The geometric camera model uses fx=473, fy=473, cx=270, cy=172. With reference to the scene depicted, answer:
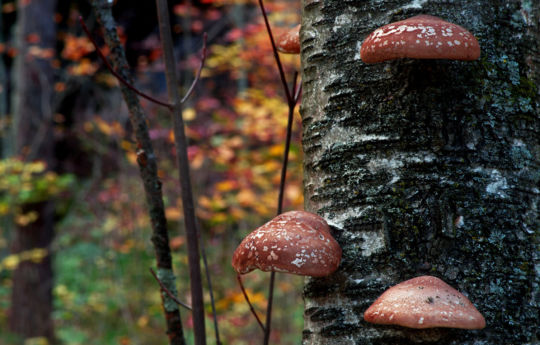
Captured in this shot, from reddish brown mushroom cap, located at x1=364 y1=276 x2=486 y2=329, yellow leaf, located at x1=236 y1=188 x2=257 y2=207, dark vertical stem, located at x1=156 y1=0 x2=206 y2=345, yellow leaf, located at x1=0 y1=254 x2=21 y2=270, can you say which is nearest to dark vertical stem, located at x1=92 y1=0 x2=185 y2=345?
dark vertical stem, located at x1=156 y1=0 x2=206 y2=345

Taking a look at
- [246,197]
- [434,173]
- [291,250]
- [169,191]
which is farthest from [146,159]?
[169,191]

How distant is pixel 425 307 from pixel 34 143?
857 cm

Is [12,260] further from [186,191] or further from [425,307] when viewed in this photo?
[425,307]

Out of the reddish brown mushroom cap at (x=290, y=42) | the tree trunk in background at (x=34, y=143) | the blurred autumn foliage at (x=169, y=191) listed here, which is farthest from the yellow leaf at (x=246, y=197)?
the reddish brown mushroom cap at (x=290, y=42)

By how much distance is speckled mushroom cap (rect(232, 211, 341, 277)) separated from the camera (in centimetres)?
131

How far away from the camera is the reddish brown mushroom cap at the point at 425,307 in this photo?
114 cm

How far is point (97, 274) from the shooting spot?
1023 centimetres

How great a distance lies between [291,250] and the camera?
52.4 inches

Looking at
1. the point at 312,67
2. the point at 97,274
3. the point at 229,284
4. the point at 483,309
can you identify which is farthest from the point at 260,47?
the point at 483,309

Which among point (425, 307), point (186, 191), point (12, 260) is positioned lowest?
point (12, 260)

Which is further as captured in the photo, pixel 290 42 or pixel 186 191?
pixel 290 42

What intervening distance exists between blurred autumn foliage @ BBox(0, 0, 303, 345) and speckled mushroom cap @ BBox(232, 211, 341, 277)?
13.9 ft

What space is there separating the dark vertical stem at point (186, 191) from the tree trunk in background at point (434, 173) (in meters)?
0.35

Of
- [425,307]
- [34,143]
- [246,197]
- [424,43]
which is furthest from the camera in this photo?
[34,143]
